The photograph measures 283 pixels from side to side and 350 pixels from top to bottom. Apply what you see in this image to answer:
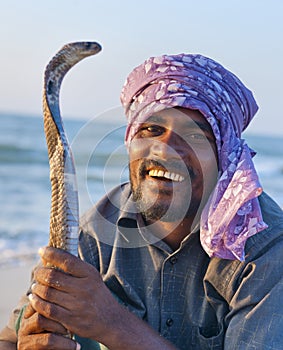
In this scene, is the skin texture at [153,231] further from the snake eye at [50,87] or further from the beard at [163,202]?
the snake eye at [50,87]

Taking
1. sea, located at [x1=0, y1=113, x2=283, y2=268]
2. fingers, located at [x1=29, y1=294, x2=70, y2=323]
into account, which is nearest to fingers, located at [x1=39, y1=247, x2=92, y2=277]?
fingers, located at [x1=29, y1=294, x2=70, y2=323]

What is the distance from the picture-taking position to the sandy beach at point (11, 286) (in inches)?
241

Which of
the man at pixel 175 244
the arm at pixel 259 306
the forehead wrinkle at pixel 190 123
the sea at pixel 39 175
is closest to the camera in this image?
the man at pixel 175 244

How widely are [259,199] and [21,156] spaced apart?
14.2m

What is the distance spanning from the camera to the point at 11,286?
6.58 meters

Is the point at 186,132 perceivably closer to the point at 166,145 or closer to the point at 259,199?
the point at 166,145

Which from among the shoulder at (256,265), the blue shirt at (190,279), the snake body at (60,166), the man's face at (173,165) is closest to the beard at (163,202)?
the man's face at (173,165)

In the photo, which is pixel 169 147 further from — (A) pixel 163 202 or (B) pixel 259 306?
(B) pixel 259 306

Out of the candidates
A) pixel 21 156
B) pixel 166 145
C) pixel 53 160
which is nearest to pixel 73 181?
pixel 53 160

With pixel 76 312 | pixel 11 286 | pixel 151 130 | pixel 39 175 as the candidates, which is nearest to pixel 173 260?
pixel 151 130

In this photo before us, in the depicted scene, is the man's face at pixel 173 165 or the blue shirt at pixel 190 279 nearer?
the blue shirt at pixel 190 279

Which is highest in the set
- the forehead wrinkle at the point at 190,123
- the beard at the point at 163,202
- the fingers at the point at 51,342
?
the forehead wrinkle at the point at 190,123

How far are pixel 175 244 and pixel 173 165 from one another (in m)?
0.39

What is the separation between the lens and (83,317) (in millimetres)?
3004
